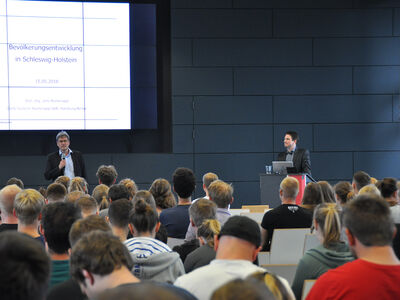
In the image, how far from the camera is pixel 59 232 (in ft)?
8.75

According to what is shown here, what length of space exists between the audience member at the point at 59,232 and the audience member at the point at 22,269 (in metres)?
1.41

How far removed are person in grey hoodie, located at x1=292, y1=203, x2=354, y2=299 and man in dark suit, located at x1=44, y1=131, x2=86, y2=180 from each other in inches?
212

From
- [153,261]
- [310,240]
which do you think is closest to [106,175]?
[310,240]

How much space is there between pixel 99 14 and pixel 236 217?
7078 millimetres

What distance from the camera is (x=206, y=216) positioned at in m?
3.65

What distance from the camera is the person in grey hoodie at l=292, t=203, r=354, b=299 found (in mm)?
2848

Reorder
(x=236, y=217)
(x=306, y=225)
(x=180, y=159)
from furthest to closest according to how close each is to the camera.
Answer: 1. (x=180, y=159)
2. (x=306, y=225)
3. (x=236, y=217)

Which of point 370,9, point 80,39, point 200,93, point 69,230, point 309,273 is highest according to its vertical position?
point 370,9

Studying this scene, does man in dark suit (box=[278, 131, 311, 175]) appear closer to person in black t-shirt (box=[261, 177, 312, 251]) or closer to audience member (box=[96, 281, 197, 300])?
person in black t-shirt (box=[261, 177, 312, 251])

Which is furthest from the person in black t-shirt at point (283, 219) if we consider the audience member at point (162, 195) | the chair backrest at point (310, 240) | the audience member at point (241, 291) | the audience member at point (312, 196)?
the audience member at point (241, 291)

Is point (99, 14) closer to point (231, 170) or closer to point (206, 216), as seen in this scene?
point (231, 170)

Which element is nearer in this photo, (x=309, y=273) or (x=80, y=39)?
(x=309, y=273)

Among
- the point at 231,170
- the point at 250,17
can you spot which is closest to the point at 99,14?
the point at 250,17

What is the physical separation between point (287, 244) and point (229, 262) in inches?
72.9
